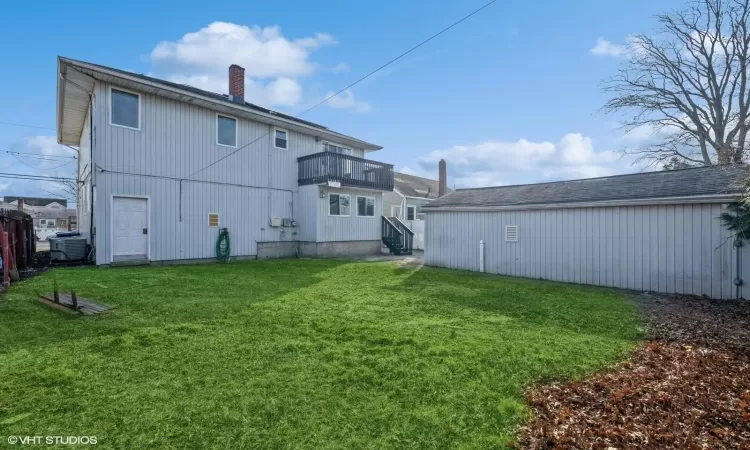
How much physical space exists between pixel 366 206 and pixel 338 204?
6.10 feet

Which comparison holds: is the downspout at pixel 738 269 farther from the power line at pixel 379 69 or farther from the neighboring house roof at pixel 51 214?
the neighboring house roof at pixel 51 214

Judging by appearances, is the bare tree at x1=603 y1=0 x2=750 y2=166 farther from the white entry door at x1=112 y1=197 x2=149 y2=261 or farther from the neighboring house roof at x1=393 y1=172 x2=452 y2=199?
the white entry door at x1=112 y1=197 x2=149 y2=261

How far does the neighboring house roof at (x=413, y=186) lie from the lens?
27.4m

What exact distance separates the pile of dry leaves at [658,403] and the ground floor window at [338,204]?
13.1m

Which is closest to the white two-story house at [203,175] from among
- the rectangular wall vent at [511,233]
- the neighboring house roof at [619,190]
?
the neighboring house roof at [619,190]

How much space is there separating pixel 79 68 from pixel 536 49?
12.9 m

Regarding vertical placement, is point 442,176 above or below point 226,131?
above

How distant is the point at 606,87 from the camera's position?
2041 cm

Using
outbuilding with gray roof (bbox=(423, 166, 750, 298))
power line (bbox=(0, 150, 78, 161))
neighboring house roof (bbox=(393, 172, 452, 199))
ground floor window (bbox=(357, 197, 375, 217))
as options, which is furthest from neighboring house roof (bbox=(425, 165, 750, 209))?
power line (bbox=(0, 150, 78, 161))

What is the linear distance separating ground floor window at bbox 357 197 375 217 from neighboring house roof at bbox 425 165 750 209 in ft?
16.4

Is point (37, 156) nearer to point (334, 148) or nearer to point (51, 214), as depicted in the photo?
point (334, 148)

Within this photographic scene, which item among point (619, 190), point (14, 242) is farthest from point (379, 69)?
point (14, 242)

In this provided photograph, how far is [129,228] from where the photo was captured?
11422 millimetres

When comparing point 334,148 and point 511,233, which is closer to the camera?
point 511,233
